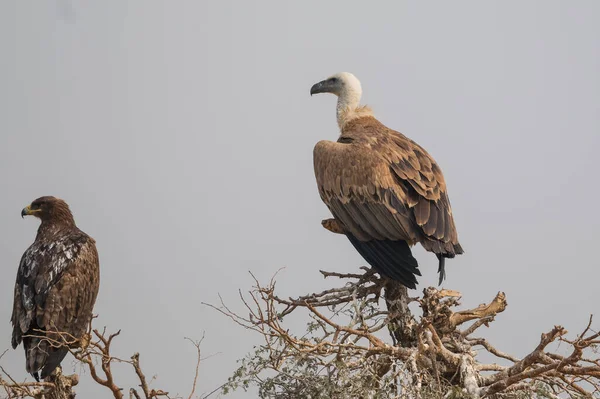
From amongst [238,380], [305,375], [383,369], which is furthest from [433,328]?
[238,380]

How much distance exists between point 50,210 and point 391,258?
14.1 feet

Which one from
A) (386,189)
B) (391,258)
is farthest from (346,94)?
(391,258)

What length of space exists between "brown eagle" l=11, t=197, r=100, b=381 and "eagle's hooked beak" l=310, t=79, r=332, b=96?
2.69m

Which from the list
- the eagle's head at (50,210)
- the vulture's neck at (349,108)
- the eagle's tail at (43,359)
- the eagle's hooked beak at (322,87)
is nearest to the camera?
the eagle's tail at (43,359)

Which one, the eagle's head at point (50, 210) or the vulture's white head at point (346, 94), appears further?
the eagle's head at point (50, 210)

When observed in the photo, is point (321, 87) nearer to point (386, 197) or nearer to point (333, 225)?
point (333, 225)

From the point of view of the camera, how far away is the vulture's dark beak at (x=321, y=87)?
8874 mm

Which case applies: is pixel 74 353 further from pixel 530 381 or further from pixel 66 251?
pixel 530 381

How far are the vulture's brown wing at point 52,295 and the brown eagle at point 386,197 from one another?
2437 mm

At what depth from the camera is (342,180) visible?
7.38 metres

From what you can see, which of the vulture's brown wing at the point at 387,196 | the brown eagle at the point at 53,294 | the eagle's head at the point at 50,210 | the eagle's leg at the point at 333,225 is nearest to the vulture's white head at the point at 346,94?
the vulture's brown wing at the point at 387,196

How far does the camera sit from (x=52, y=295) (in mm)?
8023

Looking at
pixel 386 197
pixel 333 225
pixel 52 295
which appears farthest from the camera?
pixel 52 295

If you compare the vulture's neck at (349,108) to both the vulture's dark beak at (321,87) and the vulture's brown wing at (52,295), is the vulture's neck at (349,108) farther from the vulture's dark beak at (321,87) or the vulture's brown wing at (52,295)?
the vulture's brown wing at (52,295)
